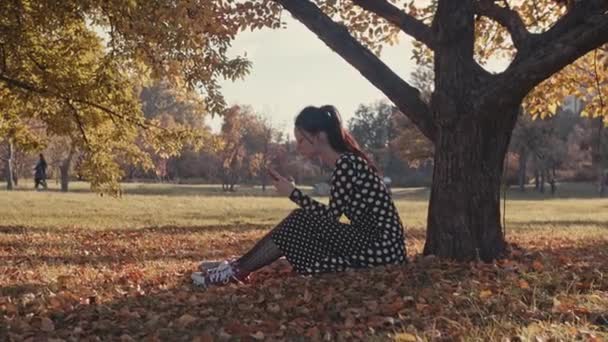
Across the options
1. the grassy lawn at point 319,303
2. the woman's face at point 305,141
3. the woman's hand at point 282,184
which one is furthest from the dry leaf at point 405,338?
the woman's face at point 305,141

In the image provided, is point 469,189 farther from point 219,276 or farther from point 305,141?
point 219,276

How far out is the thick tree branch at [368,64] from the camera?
7.62 meters

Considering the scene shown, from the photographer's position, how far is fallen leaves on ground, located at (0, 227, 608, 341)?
162 inches

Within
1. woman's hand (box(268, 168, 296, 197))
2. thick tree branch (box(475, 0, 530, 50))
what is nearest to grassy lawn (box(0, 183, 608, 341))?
woman's hand (box(268, 168, 296, 197))

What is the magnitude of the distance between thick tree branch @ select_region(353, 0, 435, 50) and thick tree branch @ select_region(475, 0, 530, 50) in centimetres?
93

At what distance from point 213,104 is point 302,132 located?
378 centimetres

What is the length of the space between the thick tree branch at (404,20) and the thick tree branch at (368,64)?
0.58 m

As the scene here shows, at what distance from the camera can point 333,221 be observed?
5.62 metres

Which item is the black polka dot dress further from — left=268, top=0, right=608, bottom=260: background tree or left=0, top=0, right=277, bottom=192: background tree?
left=0, top=0, right=277, bottom=192: background tree

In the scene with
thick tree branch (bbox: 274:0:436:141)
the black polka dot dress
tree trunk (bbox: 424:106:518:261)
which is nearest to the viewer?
the black polka dot dress

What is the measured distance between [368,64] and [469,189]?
1847 mm

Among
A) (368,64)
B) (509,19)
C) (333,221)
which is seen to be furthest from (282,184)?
(509,19)

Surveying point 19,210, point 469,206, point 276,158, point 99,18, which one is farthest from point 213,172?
point 469,206

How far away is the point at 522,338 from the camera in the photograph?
11.3 ft
